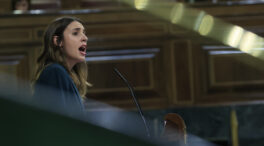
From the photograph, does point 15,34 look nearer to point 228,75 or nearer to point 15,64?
point 15,64

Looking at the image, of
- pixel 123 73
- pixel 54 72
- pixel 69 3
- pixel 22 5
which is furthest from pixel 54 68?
pixel 69 3

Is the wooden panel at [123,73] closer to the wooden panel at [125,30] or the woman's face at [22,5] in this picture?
the wooden panel at [125,30]

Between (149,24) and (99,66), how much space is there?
0.18 meters

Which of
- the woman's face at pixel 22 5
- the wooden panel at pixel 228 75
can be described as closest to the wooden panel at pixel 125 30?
the wooden panel at pixel 228 75

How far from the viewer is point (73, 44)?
2.27 feet

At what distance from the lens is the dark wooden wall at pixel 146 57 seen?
142 centimetres

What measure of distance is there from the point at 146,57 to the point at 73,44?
2.49ft

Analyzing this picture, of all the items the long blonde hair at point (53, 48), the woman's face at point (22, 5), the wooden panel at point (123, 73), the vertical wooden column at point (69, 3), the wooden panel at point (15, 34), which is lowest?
the wooden panel at point (123, 73)

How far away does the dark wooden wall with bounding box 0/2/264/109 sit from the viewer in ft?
4.64

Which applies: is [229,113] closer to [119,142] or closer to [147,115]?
[147,115]

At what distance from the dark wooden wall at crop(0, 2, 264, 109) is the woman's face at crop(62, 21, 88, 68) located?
0.72 metres

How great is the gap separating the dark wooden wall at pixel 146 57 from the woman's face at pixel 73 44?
2.35ft

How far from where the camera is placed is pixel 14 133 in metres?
0.13

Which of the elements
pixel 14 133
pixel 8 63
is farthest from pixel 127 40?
pixel 14 133
